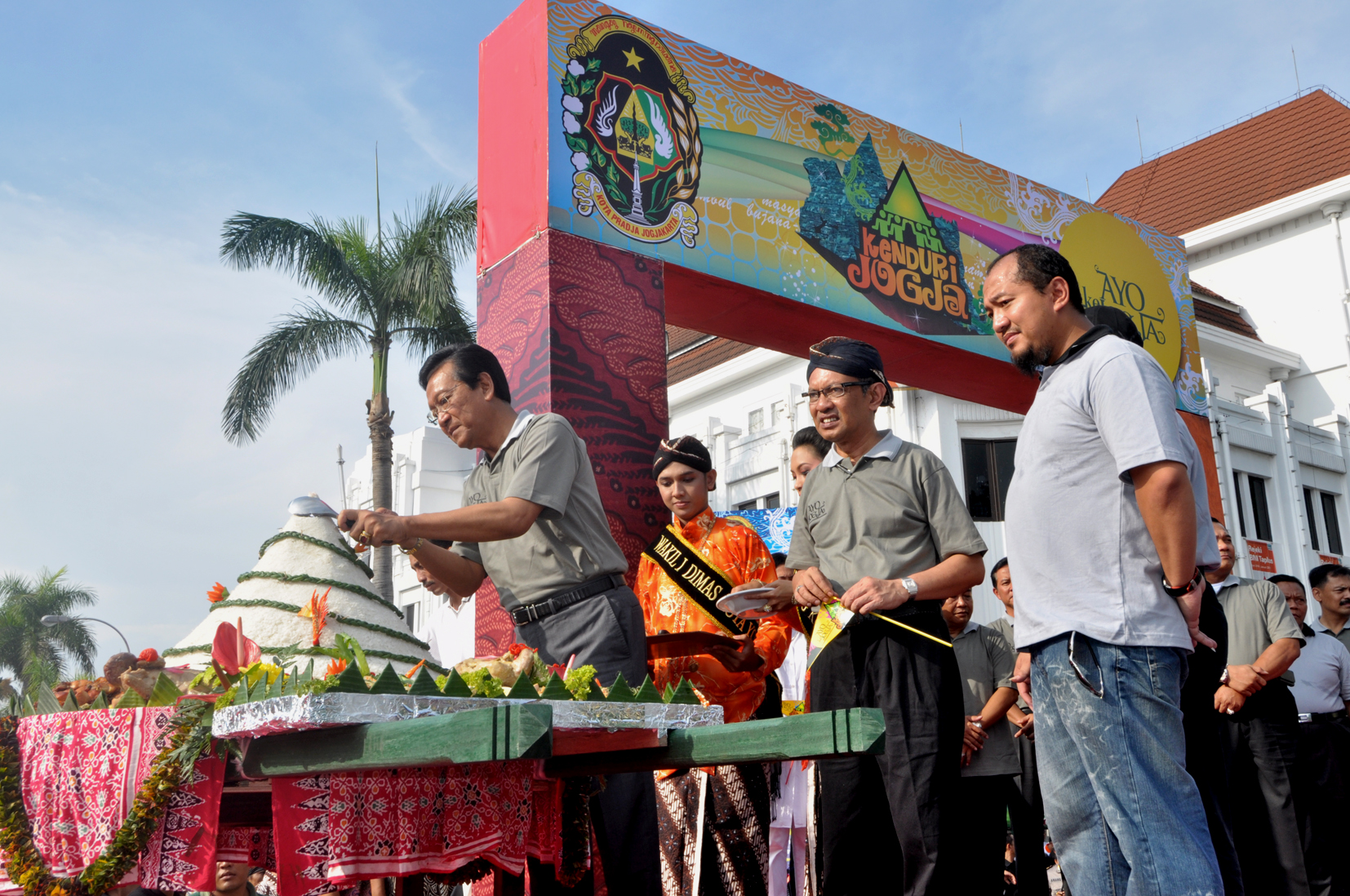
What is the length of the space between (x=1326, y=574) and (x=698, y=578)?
467 cm

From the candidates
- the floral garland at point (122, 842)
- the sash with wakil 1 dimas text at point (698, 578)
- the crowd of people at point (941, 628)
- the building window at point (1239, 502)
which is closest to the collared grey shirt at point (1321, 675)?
the crowd of people at point (941, 628)

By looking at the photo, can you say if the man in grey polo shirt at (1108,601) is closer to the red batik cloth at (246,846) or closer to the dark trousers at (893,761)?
the dark trousers at (893,761)

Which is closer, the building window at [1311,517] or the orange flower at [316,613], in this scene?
the orange flower at [316,613]

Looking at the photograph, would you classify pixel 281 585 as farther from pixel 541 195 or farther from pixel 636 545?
pixel 541 195

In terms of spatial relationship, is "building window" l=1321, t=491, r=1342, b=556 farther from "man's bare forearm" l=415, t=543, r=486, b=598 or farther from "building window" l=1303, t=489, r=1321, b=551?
"man's bare forearm" l=415, t=543, r=486, b=598

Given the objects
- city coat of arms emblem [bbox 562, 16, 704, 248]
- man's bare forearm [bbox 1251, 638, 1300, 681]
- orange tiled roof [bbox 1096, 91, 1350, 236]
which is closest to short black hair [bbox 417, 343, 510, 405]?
city coat of arms emblem [bbox 562, 16, 704, 248]

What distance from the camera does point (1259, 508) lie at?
2175cm

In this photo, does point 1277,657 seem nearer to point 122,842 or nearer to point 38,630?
point 122,842

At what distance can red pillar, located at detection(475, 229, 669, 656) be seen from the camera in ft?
18.4

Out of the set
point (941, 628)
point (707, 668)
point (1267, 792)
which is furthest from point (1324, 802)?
point (941, 628)

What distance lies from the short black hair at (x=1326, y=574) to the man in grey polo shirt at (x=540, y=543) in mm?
5454

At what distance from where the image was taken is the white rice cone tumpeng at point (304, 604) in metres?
2.73

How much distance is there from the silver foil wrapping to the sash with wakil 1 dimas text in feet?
7.20

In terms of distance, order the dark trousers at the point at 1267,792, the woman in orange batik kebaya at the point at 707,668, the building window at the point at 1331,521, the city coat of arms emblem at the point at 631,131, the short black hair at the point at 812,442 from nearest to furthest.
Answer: the woman in orange batik kebaya at the point at 707,668 → the dark trousers at the point at 1267,792 → the short black hair at the point at 812,442 → the city coat of arms emblem at the point at 631,131 → the building window at the point at 1331,521
